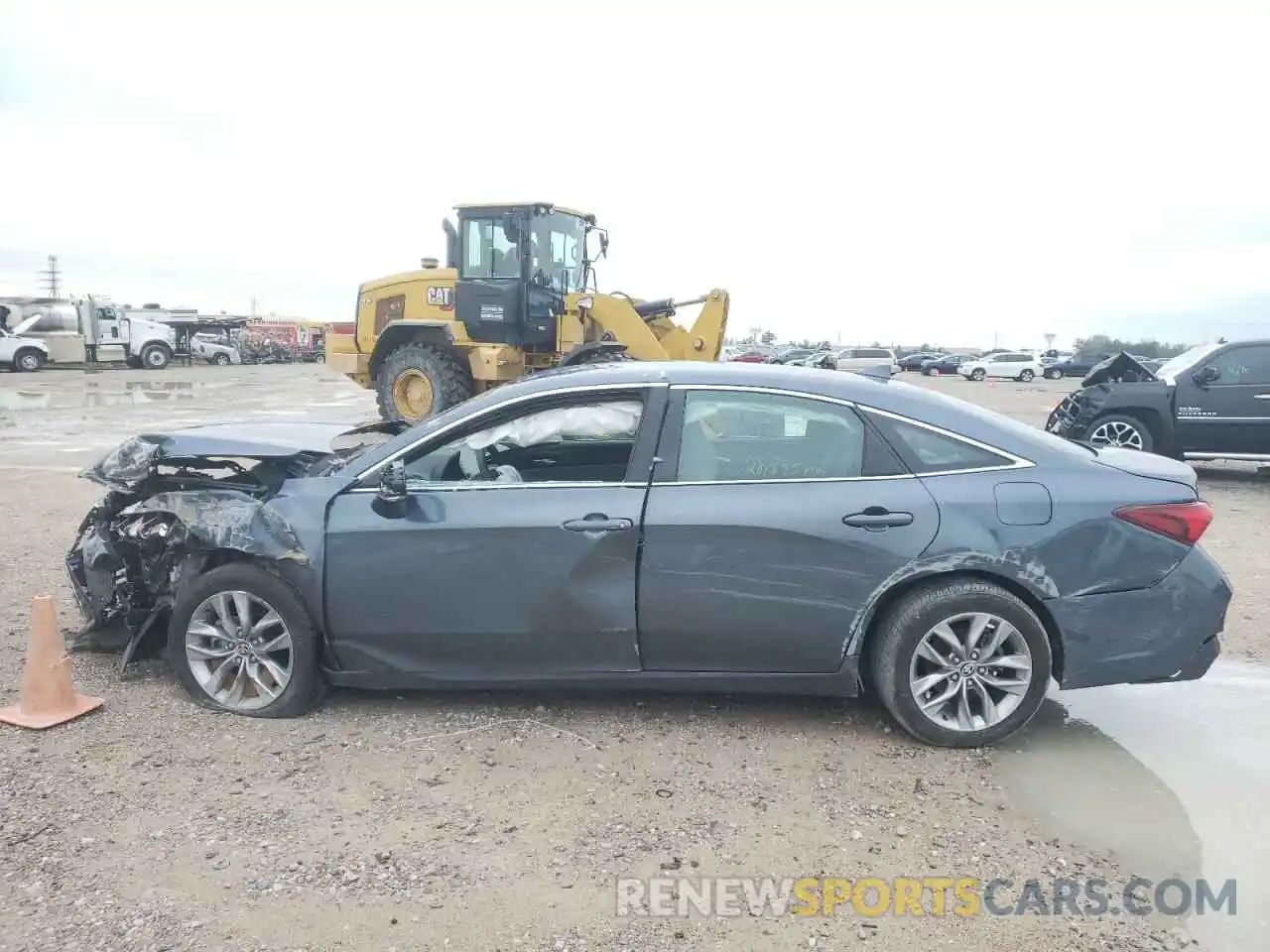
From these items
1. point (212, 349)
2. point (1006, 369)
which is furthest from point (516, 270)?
point (1006, 369)

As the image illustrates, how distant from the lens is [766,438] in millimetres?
3838

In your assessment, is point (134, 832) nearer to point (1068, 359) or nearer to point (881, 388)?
point (881, 388)

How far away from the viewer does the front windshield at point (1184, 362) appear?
10.4 m

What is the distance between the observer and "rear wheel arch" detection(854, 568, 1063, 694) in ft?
12.1

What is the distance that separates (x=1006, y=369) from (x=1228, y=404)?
150 feet

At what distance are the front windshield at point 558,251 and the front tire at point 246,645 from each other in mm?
9883

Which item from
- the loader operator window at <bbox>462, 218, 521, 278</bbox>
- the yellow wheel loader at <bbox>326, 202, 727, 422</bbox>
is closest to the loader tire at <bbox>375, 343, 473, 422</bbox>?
the yellow wheel loader at <bbox>326, 202, 727, 422</bbox>

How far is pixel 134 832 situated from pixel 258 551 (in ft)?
3.83

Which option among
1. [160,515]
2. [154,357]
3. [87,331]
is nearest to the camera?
[160,515]

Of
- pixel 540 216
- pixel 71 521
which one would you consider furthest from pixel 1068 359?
pixel 71 521

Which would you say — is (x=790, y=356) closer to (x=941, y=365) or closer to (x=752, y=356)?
(x=752, y=356)

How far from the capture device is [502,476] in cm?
402

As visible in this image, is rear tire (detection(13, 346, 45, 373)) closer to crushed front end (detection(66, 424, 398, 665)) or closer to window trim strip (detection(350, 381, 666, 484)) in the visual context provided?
crushed front end (detection(66, 424, 398, 665))

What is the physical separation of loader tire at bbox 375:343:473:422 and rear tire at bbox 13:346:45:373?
28.8m
